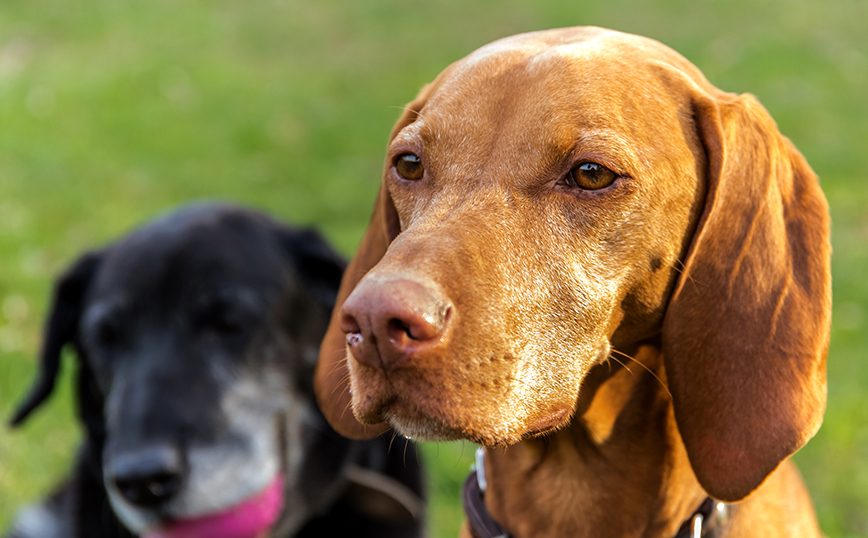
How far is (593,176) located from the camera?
2.19m

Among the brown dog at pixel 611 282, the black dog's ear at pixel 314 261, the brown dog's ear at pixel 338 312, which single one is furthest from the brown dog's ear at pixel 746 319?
the black dog's ear at pixel 314 261

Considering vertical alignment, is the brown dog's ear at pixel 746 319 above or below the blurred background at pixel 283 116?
above

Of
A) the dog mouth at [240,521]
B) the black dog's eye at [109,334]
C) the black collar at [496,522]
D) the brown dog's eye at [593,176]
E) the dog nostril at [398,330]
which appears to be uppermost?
the brown dog's eye at [593,176]

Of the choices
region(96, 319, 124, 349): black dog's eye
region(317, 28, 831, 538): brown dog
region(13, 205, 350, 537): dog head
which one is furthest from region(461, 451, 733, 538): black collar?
region(96, 319, 124, 349): black dog's eye

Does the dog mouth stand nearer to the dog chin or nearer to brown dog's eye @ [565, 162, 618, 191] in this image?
the dog chin

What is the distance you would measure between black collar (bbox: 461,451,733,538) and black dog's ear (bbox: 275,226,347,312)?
1774mm

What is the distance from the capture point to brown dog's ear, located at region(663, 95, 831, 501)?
2.26 metres

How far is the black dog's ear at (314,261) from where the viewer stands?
432 centimetres

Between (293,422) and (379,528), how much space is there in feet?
2.13

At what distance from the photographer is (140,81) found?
1102 centimetres

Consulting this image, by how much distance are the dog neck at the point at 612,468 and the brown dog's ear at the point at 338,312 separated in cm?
53

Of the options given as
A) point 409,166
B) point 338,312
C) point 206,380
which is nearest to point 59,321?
point 206,380

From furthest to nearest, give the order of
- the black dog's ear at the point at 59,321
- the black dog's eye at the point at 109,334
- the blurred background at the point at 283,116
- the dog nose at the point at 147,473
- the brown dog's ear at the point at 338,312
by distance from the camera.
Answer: the blurred background at the point at 283,116 < the black dog's ear at the point at 59,321 < the black dog's eye at the point at 109,334 < the dog nose at the point at 147,473 < the brown dog's ear at the point at 338,312

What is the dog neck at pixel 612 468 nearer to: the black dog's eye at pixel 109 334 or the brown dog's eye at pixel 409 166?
the brown dog's eye at pixel 409 166
